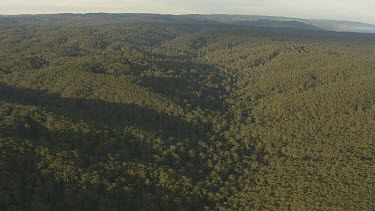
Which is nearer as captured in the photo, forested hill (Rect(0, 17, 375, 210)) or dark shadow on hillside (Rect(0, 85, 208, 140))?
forested hill (Rect(0, 17, 375, 210))

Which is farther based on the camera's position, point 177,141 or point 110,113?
point 110,113

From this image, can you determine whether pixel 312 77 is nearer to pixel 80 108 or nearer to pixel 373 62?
pixel 373 62

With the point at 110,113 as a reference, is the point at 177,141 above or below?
below

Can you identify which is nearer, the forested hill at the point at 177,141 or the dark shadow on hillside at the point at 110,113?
the forested hill at the point at 177,141
